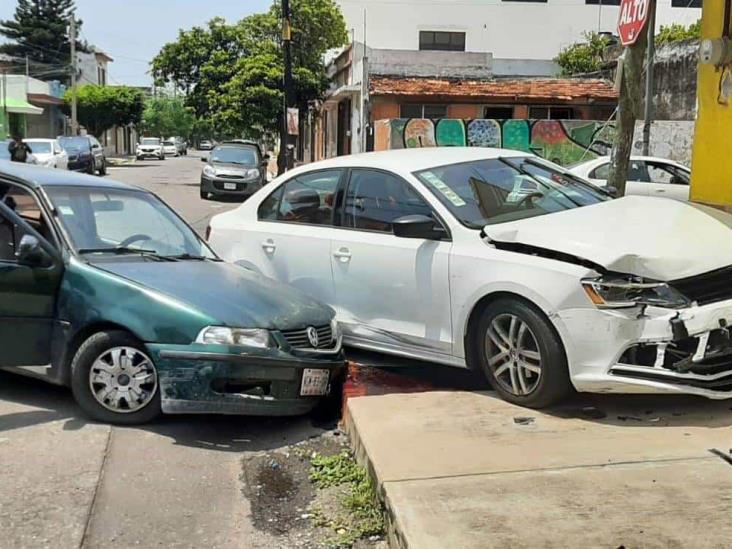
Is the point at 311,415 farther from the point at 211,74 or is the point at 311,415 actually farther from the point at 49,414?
the point at 211,74

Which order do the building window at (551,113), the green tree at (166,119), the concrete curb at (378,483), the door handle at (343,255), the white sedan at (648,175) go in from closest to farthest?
the concrete curb at (378,483) → the door handle at (343,255) → the white sedan at (648,175) → the building window at (551,113) → the green tree at (166,119)

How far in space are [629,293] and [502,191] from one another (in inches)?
60.7

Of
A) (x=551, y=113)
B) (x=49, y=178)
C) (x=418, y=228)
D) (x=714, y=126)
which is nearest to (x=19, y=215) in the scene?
(x=49, y=178)

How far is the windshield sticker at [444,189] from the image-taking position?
5703 millimetres

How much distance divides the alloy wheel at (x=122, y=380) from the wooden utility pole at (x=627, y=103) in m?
4.71

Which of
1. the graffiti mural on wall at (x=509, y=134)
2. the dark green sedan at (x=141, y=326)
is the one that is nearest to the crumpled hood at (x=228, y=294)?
the dark green sedan at (x=141, y=326)

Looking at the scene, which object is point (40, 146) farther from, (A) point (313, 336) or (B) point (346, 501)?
(B) point (346, 501)

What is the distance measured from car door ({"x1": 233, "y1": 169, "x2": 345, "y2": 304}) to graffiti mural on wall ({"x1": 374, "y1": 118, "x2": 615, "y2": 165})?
18.9 metres

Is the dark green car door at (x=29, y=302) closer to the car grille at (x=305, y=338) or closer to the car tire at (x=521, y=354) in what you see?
the car grille at (x=305, y=338)

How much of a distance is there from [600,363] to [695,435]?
2.01ft

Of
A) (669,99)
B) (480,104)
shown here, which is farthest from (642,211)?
(480,104)

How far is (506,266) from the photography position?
16.5 ft

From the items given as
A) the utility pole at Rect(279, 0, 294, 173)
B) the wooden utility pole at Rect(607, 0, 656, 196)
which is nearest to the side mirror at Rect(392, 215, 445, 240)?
the wooden utility pole at Rect(607, 0, 656, 196)

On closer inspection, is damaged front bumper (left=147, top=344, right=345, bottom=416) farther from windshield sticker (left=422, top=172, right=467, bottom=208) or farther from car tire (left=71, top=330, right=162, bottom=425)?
windshield sticker (left=422, top=172, right=467, bottom=208)
